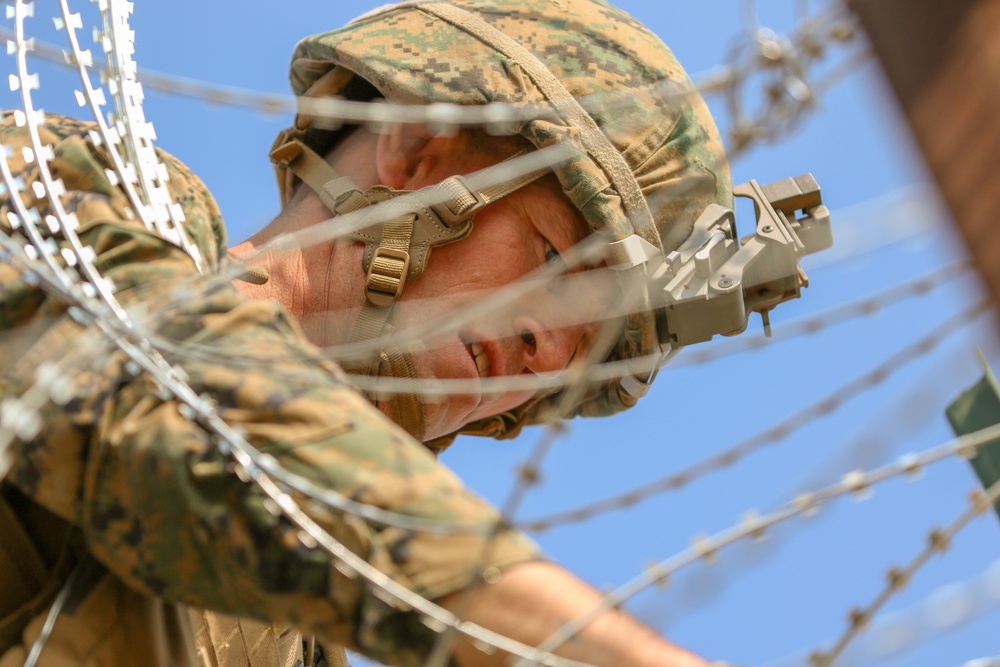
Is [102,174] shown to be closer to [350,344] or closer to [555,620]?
[350,344]

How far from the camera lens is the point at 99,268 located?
2178 mm

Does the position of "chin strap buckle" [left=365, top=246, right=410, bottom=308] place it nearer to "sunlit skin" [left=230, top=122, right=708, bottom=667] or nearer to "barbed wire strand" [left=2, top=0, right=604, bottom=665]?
"sunlit skin" [left=230, top=122, right=708, bottom=667]

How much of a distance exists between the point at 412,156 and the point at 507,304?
0.51 metres

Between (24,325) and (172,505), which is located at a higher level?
(24,325)

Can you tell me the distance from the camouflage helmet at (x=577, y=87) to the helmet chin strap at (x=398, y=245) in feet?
0.67

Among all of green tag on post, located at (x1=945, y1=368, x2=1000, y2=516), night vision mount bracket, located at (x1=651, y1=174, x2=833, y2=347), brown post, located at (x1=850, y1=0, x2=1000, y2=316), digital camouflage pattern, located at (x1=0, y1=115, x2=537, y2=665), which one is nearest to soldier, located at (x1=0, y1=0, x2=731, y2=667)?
digital camouflage pattern, located at (x1=0, y1=115, x2=537, y2=665)

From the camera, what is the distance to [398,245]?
3322 mm

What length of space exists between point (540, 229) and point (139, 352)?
1.70m

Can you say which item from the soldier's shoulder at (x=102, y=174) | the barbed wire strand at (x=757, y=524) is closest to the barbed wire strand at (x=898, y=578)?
the barbed wire strand at (x=757, y=524)

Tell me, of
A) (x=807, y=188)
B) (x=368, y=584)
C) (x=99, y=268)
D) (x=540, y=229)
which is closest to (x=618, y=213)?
(x=540, y=229)

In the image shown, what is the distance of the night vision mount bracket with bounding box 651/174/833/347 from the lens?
3.38 metres

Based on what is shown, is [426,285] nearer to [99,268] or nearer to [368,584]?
[99,268]

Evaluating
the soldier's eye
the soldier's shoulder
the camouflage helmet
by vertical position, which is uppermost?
the camouflage helmet

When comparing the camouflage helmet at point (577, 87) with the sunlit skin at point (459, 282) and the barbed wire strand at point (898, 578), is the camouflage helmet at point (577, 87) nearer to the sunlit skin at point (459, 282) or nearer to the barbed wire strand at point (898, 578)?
the sunlit skin at point (459, 282)
